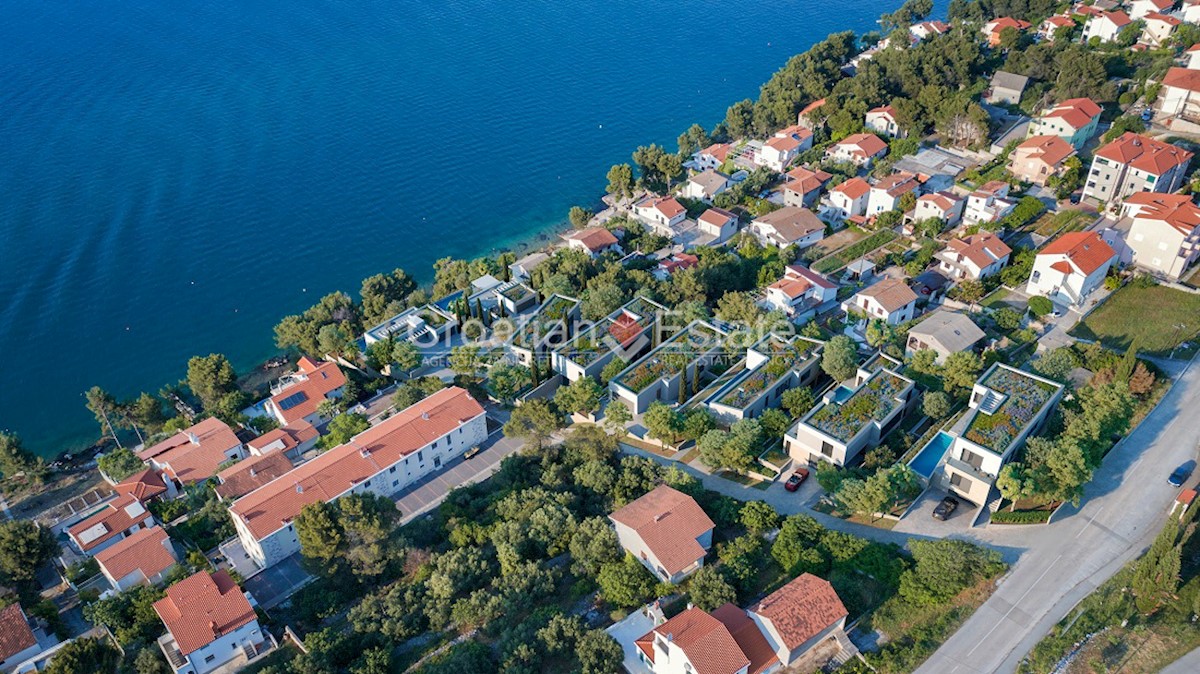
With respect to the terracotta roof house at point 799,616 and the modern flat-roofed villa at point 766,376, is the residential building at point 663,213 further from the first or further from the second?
the terracotta roof house at point 799,616

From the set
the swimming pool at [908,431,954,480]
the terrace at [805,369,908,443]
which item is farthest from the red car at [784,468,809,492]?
the swimming pool at [908,431,954,480]

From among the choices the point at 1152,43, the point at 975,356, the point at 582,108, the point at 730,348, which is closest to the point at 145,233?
the point at 582,108

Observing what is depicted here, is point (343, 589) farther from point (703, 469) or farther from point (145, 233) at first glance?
point (145, 233)

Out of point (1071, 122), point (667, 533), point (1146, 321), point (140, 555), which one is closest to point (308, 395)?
point (140, 555)

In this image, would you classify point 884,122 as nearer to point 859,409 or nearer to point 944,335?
→ point 944,335

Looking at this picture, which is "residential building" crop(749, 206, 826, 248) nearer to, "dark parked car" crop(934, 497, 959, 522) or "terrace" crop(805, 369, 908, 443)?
"terrace" crop(805, 369, 908, 443)

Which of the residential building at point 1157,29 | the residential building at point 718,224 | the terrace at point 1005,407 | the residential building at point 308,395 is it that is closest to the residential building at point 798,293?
the residential building at point 718,224

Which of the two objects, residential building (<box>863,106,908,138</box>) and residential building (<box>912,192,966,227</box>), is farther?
residential building (<box>863,106,908,138</box>)
